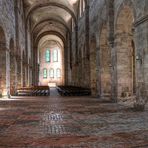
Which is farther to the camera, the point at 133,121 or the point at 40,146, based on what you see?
the point at 133,121

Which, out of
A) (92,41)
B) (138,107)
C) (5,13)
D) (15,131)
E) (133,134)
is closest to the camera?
(133,134)

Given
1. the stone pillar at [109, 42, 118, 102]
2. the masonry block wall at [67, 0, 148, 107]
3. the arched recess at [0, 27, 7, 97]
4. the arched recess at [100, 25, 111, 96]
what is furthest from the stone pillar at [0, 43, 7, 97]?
the stone pillar at [109, 42, 118, 102]

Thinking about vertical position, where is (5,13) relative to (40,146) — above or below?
above

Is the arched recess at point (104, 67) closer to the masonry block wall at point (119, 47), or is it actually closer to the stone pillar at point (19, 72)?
the masonry block wall at point (119, 47)

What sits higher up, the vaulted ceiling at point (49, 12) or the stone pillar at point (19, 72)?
the vaulted ceiling at point (49, 12)

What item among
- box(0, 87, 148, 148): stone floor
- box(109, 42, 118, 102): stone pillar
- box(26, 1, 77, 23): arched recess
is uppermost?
box(26, 1, 77, 23): arched recess

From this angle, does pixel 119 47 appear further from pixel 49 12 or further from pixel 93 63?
pixel 49 12

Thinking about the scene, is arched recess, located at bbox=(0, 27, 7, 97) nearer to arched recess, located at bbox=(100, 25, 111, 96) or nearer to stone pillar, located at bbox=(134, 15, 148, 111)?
arched recess, located at bbox=(100, 25, 111, 96)

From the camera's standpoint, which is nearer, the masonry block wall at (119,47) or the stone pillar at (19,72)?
the masonry block wall at (119,47)

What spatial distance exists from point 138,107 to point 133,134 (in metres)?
5.84

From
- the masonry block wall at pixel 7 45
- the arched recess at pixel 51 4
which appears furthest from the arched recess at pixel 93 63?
the arched recess at pixel 51 4

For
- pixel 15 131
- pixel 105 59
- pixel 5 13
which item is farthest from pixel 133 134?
pixel 5 13

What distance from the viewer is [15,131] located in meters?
7.76

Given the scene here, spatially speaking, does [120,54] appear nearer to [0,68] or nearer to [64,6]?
[0,68]
